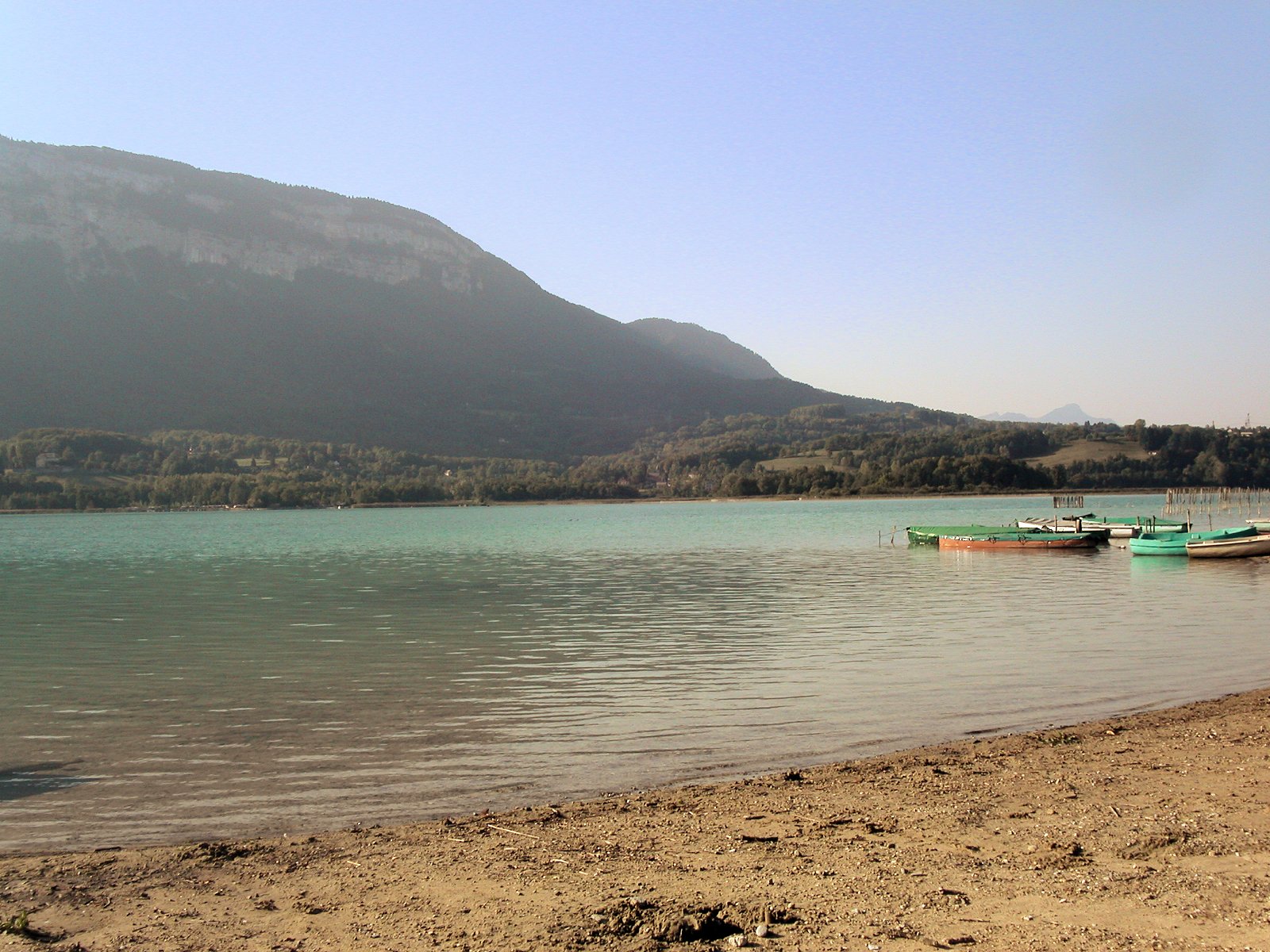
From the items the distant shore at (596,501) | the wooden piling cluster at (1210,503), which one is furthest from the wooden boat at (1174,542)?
the distant shore at (596,501)

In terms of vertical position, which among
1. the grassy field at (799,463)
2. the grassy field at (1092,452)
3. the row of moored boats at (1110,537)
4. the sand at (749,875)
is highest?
the grassy field at (1092,452)

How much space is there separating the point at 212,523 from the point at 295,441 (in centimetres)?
5542

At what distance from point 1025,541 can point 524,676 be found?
45.9m

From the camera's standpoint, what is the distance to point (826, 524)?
95.9 m

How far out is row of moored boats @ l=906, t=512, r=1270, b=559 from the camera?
45.6 meters

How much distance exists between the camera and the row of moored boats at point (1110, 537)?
4559cm

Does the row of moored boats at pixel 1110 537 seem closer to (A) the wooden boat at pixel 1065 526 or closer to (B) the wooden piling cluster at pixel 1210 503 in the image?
(A) the wooden boat at pixel 1065 526

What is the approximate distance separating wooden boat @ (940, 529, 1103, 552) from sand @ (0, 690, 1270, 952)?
4968 cm

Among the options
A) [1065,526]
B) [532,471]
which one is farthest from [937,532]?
[532,471]

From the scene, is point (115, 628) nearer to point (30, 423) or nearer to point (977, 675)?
point (977, 675)

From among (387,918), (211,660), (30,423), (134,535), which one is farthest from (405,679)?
(30,423)

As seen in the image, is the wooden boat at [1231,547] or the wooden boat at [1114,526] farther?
the wooden boat at [1114,526]

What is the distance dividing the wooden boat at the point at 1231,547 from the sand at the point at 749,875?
39892 millimetres

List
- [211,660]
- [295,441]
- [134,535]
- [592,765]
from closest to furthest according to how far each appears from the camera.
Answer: [592,765] < [211,660] < [134,535] < [295,441]
